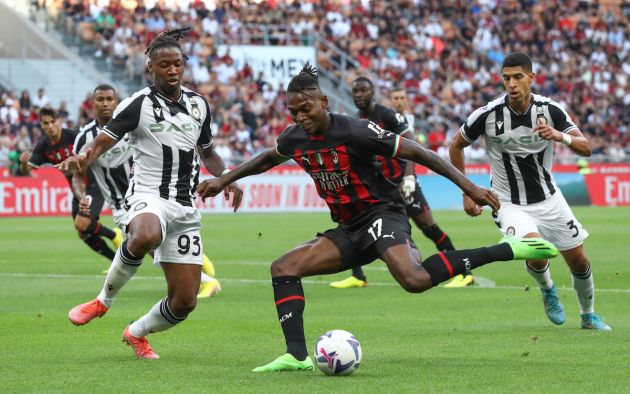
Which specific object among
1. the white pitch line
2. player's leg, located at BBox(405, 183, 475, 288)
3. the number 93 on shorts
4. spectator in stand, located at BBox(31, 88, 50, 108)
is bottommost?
spectator in stand, located at BBox(31, 88, 50, 108)

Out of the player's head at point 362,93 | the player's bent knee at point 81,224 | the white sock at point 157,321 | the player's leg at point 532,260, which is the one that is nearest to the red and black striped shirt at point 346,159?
the white sock at point 157,321

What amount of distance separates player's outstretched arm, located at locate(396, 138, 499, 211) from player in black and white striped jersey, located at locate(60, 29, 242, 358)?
1483 mm

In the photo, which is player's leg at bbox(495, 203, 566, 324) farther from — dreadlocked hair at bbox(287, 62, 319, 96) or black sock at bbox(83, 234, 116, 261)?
black sock at bbox(83, 234, 116, 261)

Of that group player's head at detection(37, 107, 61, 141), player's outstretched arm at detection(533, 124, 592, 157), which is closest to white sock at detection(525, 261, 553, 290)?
player's outstretched arm at detection(533, 124, 592, 157)

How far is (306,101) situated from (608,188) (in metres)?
30.8

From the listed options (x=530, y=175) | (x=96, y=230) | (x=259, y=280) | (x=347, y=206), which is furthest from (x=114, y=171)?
(x=347, y=206)

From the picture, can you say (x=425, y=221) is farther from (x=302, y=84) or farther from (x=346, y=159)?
(x=302, y=84)

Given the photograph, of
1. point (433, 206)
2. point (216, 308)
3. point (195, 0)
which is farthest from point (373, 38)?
point (216, 308)

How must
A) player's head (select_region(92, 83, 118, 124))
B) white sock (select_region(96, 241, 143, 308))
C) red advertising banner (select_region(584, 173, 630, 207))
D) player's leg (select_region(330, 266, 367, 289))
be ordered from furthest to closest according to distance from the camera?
red advertising banner (select_region(584, 173, 630, 207)) < player's leg (select_region(330, 266, 367, 289)) < player's head (select_region(92, 83, 118, 124)) < white sock (select_region(96, 241, 143, 308))

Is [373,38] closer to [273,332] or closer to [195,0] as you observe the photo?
[195,0]

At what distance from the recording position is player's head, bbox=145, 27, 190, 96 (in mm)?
8984

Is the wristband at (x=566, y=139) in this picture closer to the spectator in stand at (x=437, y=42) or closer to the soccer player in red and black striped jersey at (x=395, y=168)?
the soccer player in red and black striped jersey at (x=395, y=168)

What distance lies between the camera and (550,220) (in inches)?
410

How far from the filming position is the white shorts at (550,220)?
34.0 feet
